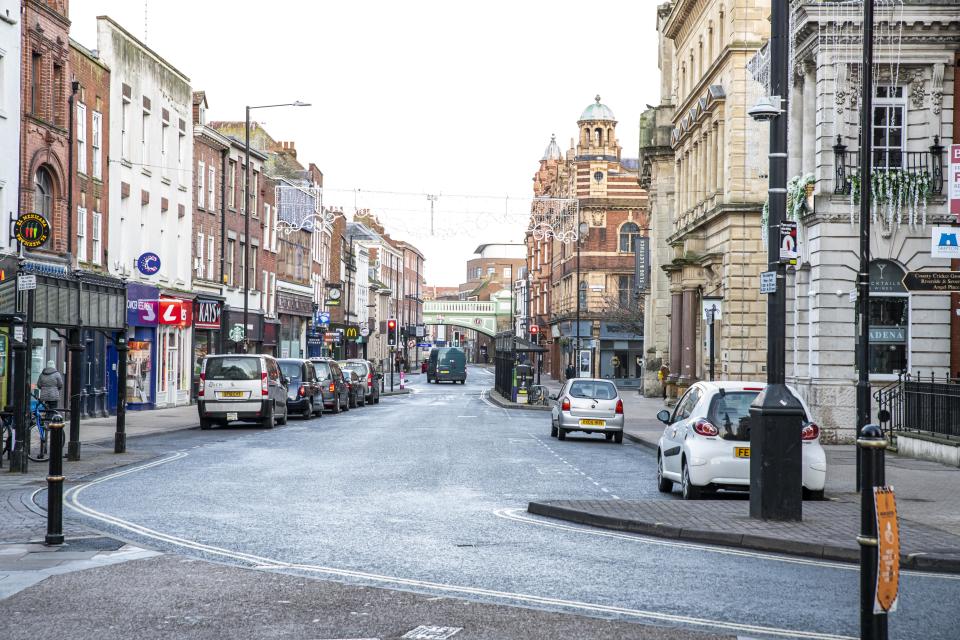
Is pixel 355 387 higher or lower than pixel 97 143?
lower

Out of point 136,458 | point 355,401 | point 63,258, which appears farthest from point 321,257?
point 136,458

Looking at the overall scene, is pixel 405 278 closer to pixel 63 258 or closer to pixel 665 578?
pixel 63 258

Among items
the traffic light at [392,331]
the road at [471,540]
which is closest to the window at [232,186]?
the traffic light at [392,331]

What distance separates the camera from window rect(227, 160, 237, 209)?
53.2 meters

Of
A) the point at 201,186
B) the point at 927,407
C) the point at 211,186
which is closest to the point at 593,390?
the point at 927,407

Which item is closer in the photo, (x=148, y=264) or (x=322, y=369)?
(x=148, y=264)

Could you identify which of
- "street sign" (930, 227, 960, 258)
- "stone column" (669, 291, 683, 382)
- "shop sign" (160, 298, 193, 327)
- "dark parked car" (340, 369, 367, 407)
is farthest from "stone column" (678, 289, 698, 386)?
"street sign" (930, 227, 960, 258)

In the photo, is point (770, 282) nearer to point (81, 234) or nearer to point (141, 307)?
point (81, 234)

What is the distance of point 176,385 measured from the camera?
45.2m

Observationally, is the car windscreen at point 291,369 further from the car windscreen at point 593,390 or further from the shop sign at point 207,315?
the shop sign at point 207,315

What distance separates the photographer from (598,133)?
88312 millimetres

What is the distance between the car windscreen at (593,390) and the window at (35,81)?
A: 1538 cm

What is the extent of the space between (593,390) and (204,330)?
968 inches

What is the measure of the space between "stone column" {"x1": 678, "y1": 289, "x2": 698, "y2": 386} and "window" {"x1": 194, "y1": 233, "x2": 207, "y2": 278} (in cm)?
1866
